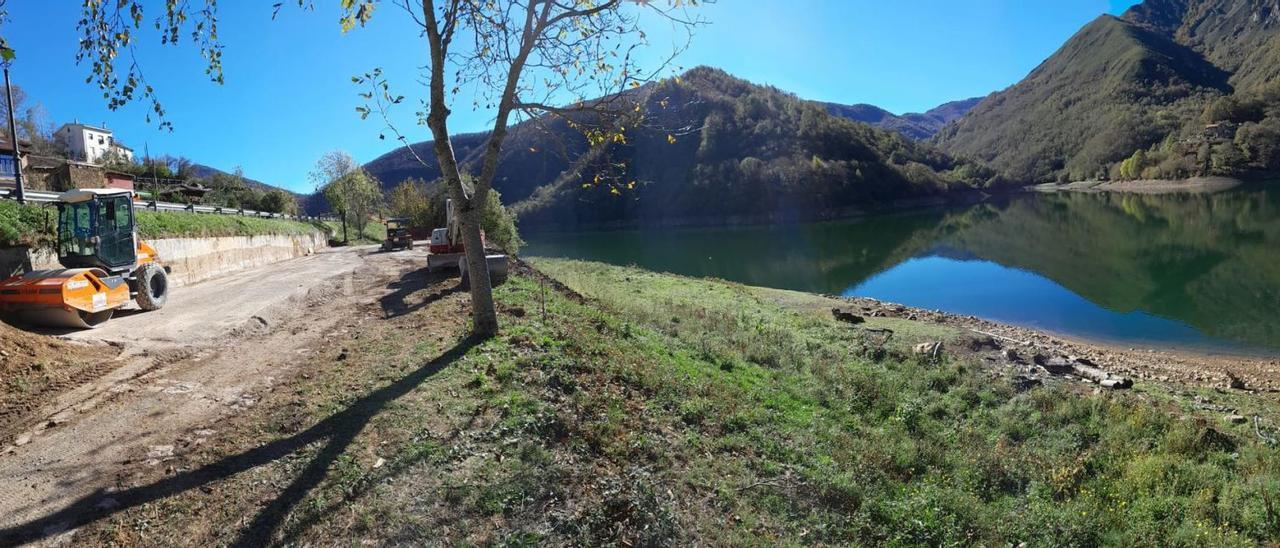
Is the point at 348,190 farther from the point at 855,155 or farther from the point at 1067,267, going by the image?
the point at 855,155

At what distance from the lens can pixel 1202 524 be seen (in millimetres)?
7195

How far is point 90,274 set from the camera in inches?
446

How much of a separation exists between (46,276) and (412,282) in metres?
7.44

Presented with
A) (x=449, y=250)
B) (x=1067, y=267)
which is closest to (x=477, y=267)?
(x=449, y=250)

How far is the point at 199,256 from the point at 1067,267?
48.1 meters

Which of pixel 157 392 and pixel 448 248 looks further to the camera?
pixel 448 248

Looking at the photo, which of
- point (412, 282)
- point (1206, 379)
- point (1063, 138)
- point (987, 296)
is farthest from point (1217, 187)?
point (412, 282)

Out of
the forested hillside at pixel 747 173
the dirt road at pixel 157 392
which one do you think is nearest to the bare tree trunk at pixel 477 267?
the dirt road at pixel 157 392

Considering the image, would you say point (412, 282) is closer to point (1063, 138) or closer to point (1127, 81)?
point (1063, 138)

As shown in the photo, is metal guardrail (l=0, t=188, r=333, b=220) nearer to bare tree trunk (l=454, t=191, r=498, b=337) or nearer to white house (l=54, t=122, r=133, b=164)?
bare tree trunk (l=454, t=191, r=498, b=337)

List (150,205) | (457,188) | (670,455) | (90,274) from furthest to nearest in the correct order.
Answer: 1. (150,205)
2. (90,274)
3. (457,188)
4. (670,455)

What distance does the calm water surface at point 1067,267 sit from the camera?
81.4ft

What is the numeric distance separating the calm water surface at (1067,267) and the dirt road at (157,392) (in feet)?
89.4

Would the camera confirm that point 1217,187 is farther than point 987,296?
Yes
